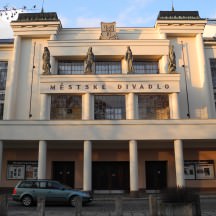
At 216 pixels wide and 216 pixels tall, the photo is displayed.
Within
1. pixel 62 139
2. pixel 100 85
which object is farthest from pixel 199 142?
pixel 62 139

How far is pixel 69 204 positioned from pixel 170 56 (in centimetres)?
1717

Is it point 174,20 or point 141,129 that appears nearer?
point 141,129

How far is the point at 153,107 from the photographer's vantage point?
95.4ft

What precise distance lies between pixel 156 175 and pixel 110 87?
916 centimetres

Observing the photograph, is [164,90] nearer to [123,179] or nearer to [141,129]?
[141,129]

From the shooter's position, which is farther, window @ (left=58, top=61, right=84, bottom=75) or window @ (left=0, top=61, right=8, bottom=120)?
window @ (left=58, top=61, right=84, bottom=75)

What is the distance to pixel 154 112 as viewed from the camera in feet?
95.0

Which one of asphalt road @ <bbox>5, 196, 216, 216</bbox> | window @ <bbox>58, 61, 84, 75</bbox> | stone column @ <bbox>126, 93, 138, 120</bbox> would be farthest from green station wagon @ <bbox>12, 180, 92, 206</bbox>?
window @ <bbox>58, 61, 84, 75</bbox>

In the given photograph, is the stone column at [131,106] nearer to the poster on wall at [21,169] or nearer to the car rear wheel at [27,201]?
the poster on wall at [21,169]

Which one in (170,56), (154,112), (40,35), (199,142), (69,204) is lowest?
(69,204)

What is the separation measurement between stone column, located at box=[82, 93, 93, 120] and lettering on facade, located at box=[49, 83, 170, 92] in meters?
0.73

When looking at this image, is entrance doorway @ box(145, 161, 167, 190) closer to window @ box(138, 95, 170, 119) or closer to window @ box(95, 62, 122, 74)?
window @ box(138, 95, 170, 119)

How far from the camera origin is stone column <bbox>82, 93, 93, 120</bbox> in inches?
1116

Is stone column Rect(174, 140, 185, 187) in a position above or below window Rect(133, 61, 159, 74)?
below
